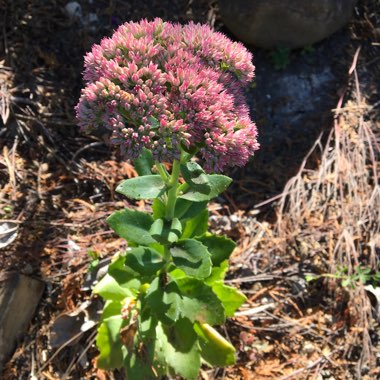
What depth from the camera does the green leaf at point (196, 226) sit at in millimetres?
2117

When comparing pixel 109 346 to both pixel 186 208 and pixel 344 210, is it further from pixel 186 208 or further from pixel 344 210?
pixel 344 210

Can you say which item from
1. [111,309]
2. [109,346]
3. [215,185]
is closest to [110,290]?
[111,309]

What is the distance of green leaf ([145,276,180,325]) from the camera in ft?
6.38

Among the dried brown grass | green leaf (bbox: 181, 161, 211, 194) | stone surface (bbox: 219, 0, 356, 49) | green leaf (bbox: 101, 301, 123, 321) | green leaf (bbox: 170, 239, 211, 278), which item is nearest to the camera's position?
green leaf (bbox: 181, 161, 211, 194)

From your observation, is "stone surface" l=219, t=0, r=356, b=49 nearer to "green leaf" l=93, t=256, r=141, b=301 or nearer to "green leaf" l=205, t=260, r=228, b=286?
"green leaf" l=205, t=260, r=228, b=286

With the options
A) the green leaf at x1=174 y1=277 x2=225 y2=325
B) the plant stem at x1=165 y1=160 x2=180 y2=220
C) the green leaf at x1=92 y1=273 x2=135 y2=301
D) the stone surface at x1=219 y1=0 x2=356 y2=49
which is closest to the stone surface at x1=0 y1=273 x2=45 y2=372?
the green leaf at x1=92 y1=273 x2=135 y2=301

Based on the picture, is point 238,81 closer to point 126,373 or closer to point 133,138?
point 133,138

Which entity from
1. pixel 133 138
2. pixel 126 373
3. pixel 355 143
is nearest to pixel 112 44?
pixel 133 138

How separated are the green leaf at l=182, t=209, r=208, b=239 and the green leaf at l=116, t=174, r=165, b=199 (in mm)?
393

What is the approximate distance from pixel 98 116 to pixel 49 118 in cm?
129

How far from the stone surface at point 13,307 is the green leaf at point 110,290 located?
37 cm

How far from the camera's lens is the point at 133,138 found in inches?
60.2

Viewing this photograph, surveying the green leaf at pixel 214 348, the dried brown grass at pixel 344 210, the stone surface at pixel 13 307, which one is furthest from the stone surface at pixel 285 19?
the stone surface at pixel 13 307

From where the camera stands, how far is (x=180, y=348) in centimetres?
218
